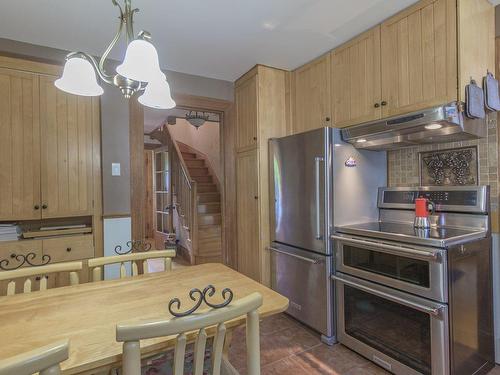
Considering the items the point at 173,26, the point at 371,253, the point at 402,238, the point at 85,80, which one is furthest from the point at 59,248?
the point at 402,238

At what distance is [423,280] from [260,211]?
1.54 m

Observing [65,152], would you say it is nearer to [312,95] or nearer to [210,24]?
[210,24]

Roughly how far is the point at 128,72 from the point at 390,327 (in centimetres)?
204

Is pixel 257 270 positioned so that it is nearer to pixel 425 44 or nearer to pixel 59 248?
pixel 59 248

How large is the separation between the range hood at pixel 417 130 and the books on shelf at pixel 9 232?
8.85 ft

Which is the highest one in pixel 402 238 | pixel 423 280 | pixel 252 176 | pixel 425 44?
pixel 425 44

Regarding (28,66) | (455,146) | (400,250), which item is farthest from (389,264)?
(28,66)

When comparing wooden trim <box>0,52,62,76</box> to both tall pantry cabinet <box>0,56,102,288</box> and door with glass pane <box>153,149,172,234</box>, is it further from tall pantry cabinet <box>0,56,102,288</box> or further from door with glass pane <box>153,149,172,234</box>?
door with glass pane <box>153,149,172,234</box>

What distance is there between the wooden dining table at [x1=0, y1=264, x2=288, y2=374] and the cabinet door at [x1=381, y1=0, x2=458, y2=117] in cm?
155

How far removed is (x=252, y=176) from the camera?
→ 3.00 meters

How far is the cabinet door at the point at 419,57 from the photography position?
175 centimetres

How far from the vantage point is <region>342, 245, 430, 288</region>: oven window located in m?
1.68

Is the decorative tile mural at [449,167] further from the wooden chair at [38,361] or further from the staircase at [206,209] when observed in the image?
the staircase at [206,209]

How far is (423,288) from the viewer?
1.65 meters
